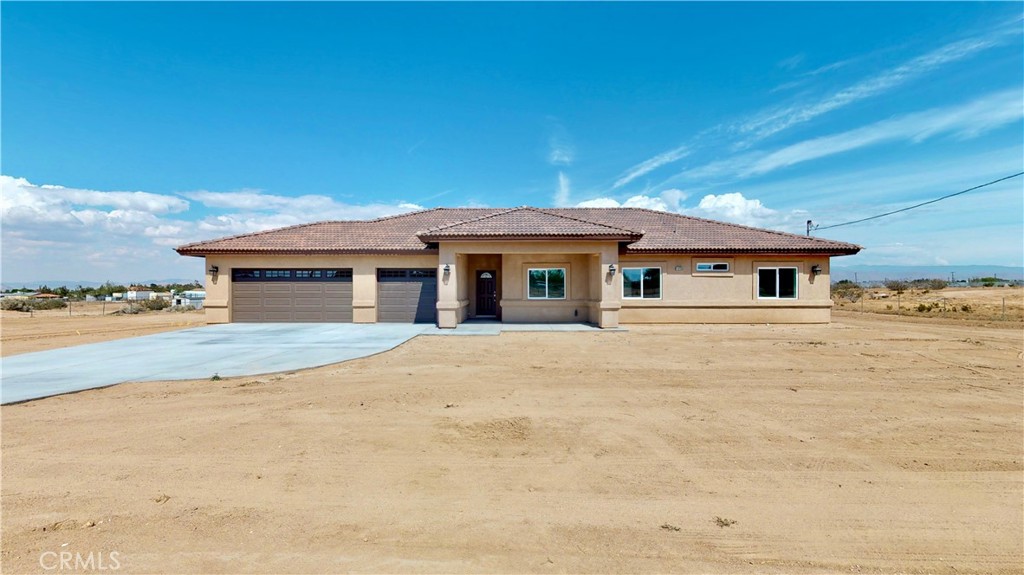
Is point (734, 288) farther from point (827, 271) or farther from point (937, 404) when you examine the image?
point (937, 404)

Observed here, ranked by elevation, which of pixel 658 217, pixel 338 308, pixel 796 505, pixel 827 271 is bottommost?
pixel 796 505

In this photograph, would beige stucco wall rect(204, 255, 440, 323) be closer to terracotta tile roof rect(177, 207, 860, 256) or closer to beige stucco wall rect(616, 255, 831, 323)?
terracotta tile roof rect(177, 207, 860, 256)

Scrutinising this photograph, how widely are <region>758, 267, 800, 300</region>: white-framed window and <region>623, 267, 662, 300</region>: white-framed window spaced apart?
4.56 m

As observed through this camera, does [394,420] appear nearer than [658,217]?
Yes

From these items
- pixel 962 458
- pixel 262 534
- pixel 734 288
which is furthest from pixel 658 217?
pixel 262 534

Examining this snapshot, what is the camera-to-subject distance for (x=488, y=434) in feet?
Result: 18.2

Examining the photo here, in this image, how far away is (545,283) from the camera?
1838cm

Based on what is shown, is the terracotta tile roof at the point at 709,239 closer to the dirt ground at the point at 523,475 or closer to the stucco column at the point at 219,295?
the dirt ground at the point at 523,475

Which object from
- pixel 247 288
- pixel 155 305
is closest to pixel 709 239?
pixel 247 288

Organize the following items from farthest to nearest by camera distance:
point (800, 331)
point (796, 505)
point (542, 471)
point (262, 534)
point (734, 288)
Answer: point (734, 288) → point (800, 331) → point (542, 471) → point (796, 505) → point (262, 534)

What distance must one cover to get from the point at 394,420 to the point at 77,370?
8303mm

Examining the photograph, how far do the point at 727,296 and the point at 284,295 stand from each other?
64.9 feet

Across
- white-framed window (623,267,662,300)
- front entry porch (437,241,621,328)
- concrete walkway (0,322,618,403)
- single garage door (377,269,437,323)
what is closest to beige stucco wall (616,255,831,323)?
white-framed window (623,267,662,300)

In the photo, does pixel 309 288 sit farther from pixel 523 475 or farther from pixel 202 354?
pixel 523 475
